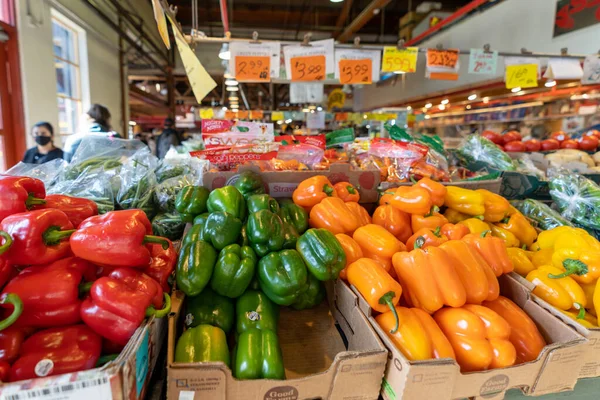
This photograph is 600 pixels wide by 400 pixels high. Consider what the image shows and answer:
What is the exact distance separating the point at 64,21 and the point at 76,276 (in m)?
6.66

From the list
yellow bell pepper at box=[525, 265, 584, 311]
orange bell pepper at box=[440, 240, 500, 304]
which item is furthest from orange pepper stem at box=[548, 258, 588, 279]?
orange bell pepper at box=[440, 240, 500, 304]

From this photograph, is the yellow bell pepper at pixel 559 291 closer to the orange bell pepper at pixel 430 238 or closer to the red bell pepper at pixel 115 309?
the orange bell pepper at pixel 430 238

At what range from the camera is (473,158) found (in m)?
3.35

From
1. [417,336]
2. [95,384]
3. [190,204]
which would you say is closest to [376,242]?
[417,336]

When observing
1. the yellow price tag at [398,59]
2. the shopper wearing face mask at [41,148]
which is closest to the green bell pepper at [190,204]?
the yellow price tag at [398,59]

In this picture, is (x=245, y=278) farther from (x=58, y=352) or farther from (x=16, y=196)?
(x=16, y=196)

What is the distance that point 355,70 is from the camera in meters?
3.64

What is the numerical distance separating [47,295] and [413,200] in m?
1.56

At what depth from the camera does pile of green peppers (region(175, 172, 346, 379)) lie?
47.3 inches

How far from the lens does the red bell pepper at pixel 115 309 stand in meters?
1.02

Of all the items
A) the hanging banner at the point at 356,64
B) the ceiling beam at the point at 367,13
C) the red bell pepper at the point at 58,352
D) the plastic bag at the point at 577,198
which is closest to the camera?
the red bell pepper at the point at 58,352

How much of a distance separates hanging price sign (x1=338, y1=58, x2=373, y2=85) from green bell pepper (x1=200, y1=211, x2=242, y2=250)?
2.51 meters

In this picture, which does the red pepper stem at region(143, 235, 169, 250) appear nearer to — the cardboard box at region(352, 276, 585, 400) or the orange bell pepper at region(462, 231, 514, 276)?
the cardboard box at region(352, 276, 585, 400)

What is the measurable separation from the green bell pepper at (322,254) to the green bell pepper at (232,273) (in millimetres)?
224
